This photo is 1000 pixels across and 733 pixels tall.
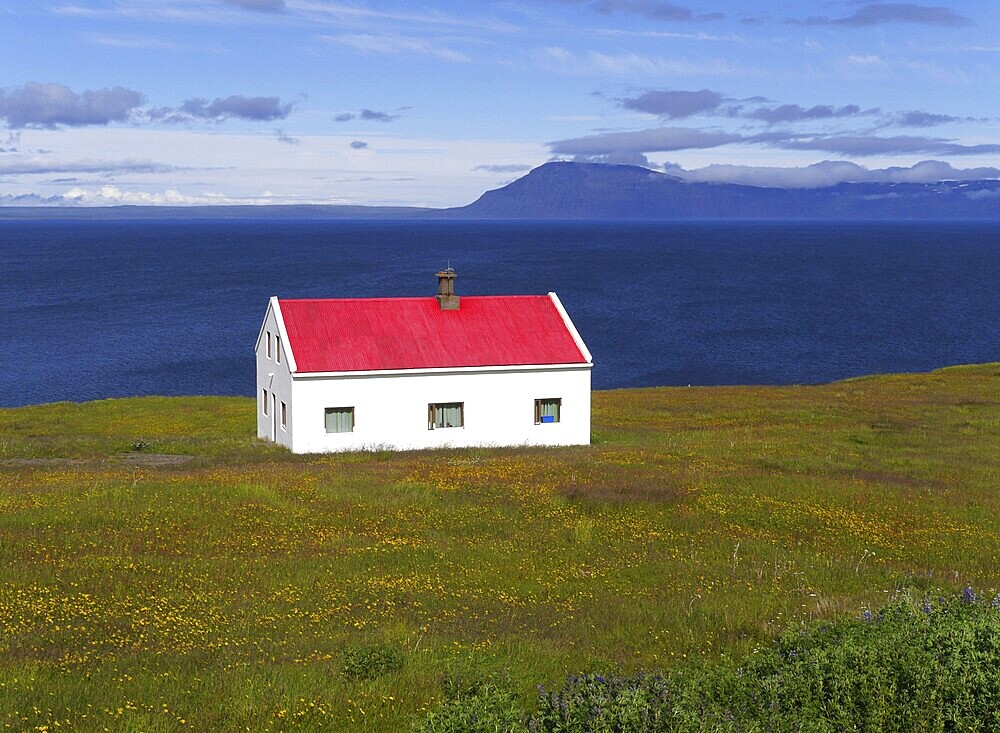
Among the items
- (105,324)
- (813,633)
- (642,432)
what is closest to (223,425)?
(642,432)

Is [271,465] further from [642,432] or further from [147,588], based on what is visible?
[642,432]

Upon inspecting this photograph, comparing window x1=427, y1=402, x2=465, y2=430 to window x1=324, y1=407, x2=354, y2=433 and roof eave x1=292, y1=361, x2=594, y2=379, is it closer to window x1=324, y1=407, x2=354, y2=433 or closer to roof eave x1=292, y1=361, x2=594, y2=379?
roof eave x1=292, y1=361, x2=594, y2=379

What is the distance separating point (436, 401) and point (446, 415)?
0.83 metres

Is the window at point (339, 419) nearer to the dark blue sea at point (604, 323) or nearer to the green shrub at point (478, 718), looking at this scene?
the green shrub at point (478, 718)

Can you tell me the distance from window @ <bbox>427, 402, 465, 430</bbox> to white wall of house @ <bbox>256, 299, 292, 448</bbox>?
20.3 ft

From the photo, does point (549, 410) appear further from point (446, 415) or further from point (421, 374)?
point (421, 374)

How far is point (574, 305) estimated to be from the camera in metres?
141

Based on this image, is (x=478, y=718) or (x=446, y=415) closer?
(x=478, y=718)

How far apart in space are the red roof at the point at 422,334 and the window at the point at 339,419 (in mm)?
1821

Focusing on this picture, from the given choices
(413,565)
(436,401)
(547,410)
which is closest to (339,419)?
(436,401)

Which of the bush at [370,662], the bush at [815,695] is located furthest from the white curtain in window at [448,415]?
the bush at [815,695]

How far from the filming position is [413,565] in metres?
21.6

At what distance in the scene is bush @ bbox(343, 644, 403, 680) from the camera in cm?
1374

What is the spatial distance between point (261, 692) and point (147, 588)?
703 centimetres
